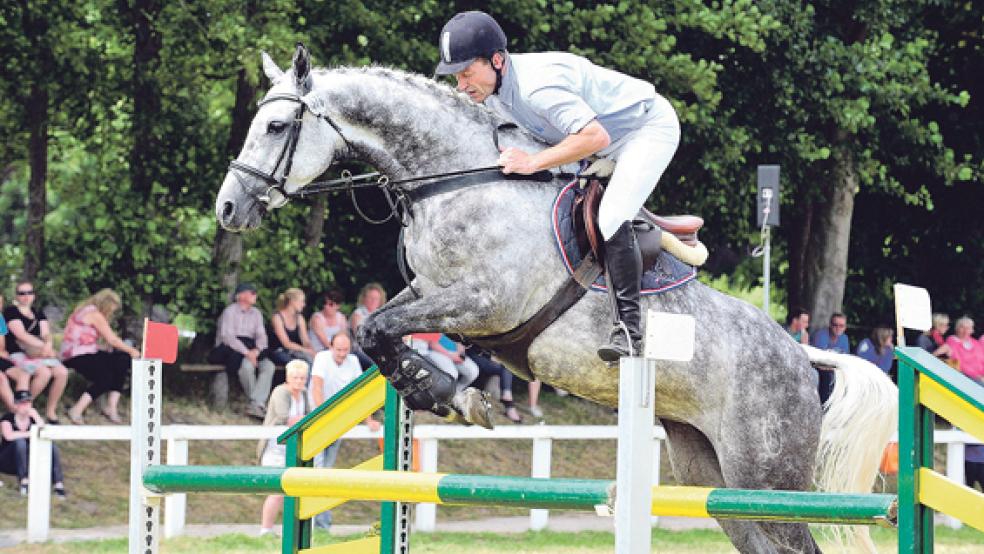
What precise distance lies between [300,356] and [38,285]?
292 centimetres

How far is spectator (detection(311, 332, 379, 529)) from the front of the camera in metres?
10.6

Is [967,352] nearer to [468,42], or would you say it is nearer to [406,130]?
[406,130]

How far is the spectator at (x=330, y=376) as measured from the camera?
10.6 metres

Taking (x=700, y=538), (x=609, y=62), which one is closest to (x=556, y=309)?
(x=700, y=538)

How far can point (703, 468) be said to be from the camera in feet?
19.5

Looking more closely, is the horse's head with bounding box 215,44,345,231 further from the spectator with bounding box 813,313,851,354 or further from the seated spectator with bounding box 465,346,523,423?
the spectator with bounding box 813,313,851,354

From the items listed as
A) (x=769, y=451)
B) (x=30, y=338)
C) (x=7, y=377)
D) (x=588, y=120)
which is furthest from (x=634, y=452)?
(x=30, y=338)

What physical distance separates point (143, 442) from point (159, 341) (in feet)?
1.11

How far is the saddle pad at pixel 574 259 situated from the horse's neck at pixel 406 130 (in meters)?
0.29

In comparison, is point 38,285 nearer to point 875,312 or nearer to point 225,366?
point 225,366

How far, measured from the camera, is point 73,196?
53.9 ft

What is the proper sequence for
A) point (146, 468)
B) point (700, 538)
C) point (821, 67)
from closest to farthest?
1. point (146, 468)
2. point (700, 538)
3. point (821, 67)

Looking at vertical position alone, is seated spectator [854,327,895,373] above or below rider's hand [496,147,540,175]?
below

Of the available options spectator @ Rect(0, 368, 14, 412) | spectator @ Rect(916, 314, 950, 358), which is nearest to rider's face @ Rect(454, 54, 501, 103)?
spectator @ Rect(0, 368, 14, 412)
